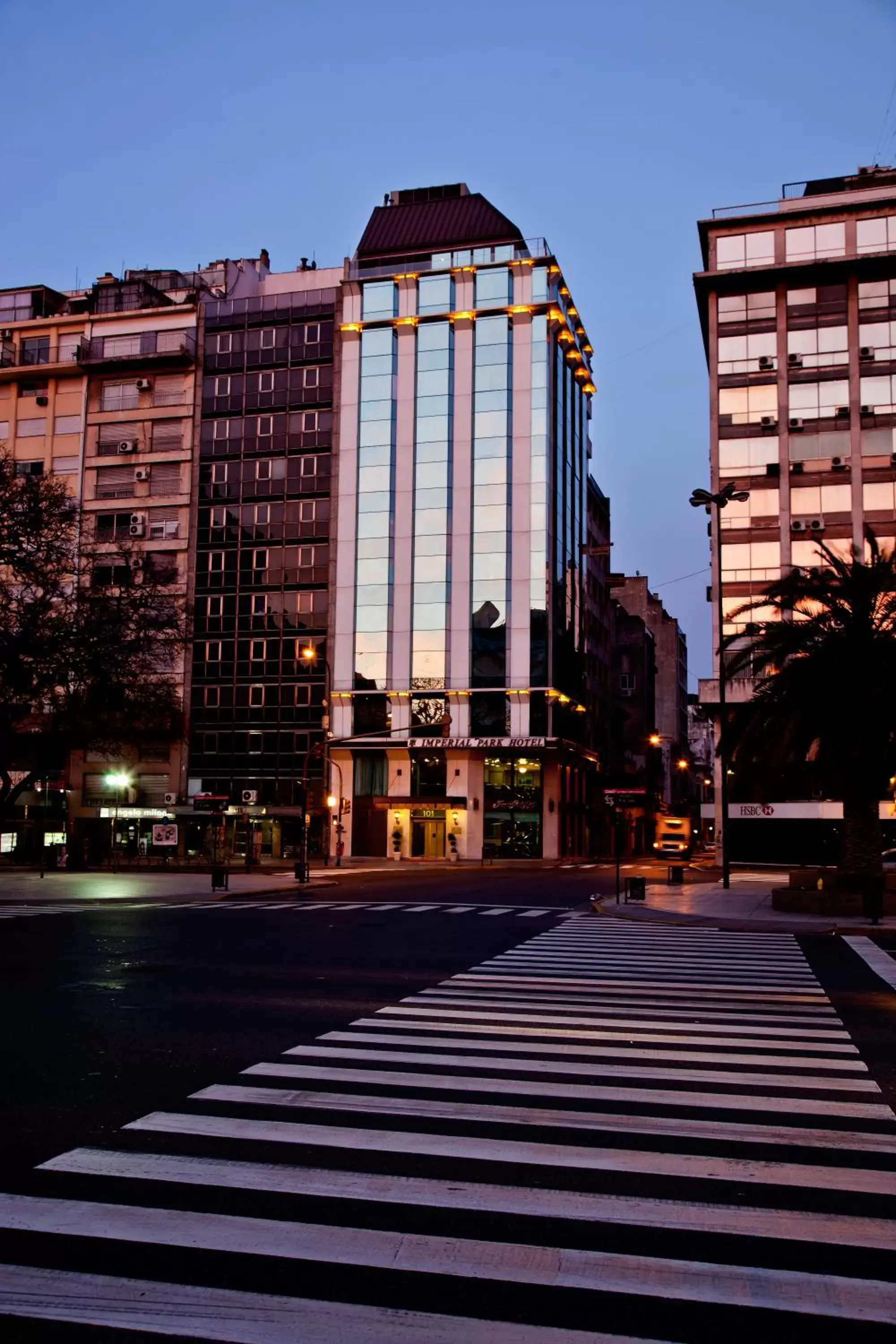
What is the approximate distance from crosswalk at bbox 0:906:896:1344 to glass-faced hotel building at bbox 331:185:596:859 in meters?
54.7

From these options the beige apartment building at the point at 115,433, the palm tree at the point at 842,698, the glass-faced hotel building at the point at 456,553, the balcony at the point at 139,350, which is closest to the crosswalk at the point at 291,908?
the palm tree at the point at 842,698

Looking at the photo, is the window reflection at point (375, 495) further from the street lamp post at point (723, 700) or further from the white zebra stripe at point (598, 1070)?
the white zebra stripe at point (598, 1070)

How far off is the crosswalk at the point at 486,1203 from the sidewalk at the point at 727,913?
1399cm

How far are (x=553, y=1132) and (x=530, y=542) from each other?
2344 inches

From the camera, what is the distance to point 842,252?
6062cm

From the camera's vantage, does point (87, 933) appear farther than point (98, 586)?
No

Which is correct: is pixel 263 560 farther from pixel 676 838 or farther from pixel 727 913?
pixel 727 913

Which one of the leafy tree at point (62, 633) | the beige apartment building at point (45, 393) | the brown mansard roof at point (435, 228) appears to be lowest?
the leafy tree at point (62, 633)

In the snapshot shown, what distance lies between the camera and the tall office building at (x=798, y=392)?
5922 centimetres

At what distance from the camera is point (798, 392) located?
60844mm

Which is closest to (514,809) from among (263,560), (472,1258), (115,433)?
(263,560)

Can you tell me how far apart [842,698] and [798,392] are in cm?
3868

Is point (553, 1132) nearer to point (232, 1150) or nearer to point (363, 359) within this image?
point (232, 1150)

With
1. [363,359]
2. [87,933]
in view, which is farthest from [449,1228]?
[363,359]
